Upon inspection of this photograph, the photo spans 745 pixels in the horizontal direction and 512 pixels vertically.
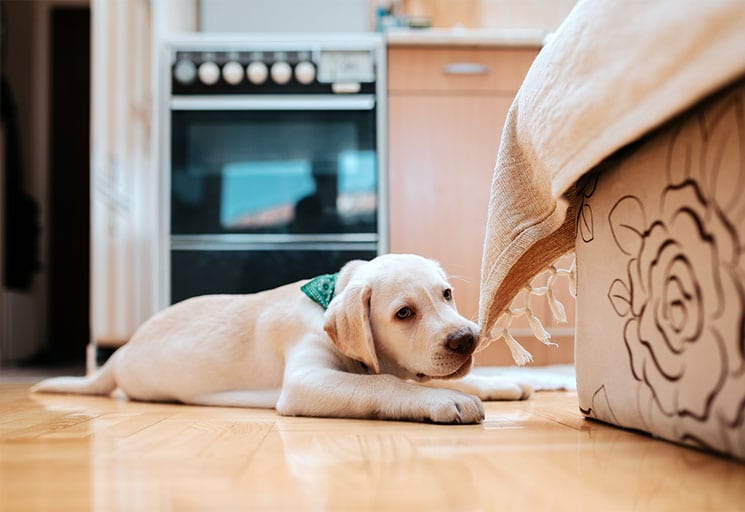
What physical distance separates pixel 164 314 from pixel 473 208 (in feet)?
5.21

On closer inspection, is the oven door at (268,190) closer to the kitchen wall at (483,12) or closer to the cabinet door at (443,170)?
the cabinet door at (443,170)

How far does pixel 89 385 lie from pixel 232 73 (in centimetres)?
155

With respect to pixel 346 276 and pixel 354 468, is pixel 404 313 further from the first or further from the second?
pixel 354 468

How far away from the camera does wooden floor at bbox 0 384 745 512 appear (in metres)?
0.73

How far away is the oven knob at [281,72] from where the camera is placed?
310 centimetres

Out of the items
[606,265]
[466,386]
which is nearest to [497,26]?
[466,386]

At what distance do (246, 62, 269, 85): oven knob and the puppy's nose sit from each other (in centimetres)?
205

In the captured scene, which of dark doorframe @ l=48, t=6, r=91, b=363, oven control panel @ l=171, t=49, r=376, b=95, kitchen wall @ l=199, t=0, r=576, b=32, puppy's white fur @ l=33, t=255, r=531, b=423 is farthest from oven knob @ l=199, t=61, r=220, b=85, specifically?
dark doorframe @ l=48, t=6, r=91, b=363

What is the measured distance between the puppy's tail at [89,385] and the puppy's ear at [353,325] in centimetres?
92

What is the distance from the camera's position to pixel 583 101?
3.37ft

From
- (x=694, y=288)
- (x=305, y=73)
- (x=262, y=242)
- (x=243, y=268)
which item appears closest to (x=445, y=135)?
(x=305, y=73)

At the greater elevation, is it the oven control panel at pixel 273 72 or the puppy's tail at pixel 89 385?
the oven control panel at pixel 273 72

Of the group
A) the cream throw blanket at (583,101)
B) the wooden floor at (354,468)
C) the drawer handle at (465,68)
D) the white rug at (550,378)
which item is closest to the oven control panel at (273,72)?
the drawer handle at (465,68)

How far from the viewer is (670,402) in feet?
3.23
